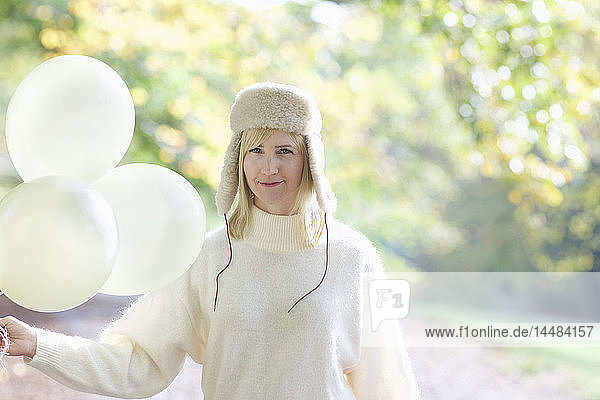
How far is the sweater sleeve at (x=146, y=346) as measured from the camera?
1.39 metres

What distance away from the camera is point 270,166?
1.41 meters

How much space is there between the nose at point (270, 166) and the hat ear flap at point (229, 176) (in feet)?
0.26

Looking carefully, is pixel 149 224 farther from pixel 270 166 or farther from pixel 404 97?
pixel 404 97

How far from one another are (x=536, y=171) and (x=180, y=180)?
224 centimetres

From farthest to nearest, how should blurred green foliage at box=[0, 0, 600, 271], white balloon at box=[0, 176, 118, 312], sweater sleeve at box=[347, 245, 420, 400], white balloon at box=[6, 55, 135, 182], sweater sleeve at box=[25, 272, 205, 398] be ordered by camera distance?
1. blurred green foliage at box=[0, 0, 600, 271]
2. sweater sleeve at box=[347, 245, 420, 400]
3. sweater sleeve at box=[25, 272, 205, 398]
4. white balloon at box=[6, 55, 135, 182]
5. white balloon at box=[0, 176, 118, 312]

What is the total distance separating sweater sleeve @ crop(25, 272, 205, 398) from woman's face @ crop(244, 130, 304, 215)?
0.24 metres

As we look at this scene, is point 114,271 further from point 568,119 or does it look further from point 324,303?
point 568,119

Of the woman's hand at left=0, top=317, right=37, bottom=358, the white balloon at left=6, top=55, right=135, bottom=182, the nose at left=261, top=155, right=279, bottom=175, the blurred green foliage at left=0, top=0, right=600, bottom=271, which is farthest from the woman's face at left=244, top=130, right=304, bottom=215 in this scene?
the blurred green foliage at left=0, top=0, right=600, bottom=271

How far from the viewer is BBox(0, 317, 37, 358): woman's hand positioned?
127cm

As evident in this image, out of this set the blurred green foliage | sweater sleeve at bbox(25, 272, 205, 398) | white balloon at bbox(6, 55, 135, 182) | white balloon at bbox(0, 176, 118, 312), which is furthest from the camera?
the blurred green foliage

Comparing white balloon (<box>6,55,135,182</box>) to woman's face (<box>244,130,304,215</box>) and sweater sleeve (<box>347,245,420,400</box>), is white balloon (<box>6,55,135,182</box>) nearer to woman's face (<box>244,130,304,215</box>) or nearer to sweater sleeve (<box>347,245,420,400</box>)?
woman's face (<box>244,130,304,215</box>)

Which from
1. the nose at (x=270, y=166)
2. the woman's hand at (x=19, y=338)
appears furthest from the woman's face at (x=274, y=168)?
the woman's hand at (x=19, y=338)

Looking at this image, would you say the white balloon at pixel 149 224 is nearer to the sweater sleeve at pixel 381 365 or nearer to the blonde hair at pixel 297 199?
the blonde hair at pixel 297 199

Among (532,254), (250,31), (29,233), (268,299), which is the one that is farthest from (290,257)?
(532,254)
